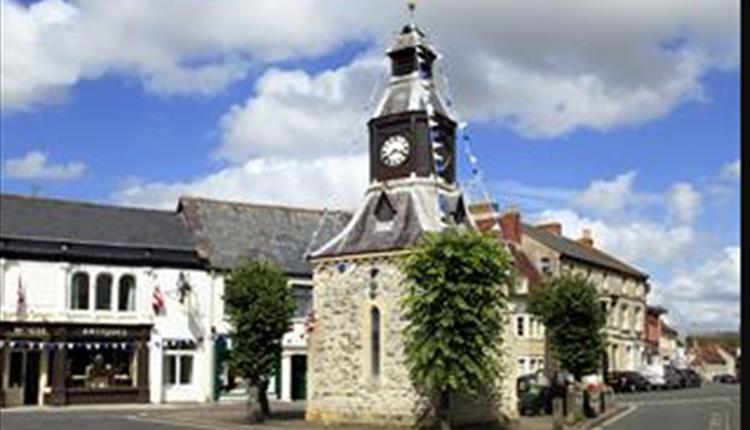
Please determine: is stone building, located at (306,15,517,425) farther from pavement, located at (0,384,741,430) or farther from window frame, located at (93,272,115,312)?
window frame, located at (93,272,115,312)

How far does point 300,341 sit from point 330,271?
1559 centimetres

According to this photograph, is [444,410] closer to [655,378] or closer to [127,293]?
[127,293]

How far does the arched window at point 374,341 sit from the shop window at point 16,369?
16.8 m

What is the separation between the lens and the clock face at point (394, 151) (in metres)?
35.3

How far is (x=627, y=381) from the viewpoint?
62.2m

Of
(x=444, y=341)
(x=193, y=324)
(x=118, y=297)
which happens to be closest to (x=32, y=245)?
(x=118, y=297)

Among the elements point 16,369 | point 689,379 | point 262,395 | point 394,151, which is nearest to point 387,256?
point 394,151

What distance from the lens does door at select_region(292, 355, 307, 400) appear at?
4991 centimetres

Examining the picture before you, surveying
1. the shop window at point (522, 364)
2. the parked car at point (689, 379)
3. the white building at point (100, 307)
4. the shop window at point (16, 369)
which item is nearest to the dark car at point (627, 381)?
the shop window at point (522, 364)

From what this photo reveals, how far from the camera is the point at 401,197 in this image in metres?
34.9

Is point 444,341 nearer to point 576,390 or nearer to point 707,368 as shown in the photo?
point 576,390

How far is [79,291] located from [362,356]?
16020 millimetres

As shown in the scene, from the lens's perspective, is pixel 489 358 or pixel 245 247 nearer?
pixel 489 358

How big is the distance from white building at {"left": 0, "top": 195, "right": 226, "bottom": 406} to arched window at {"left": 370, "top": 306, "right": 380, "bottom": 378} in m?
15.0
